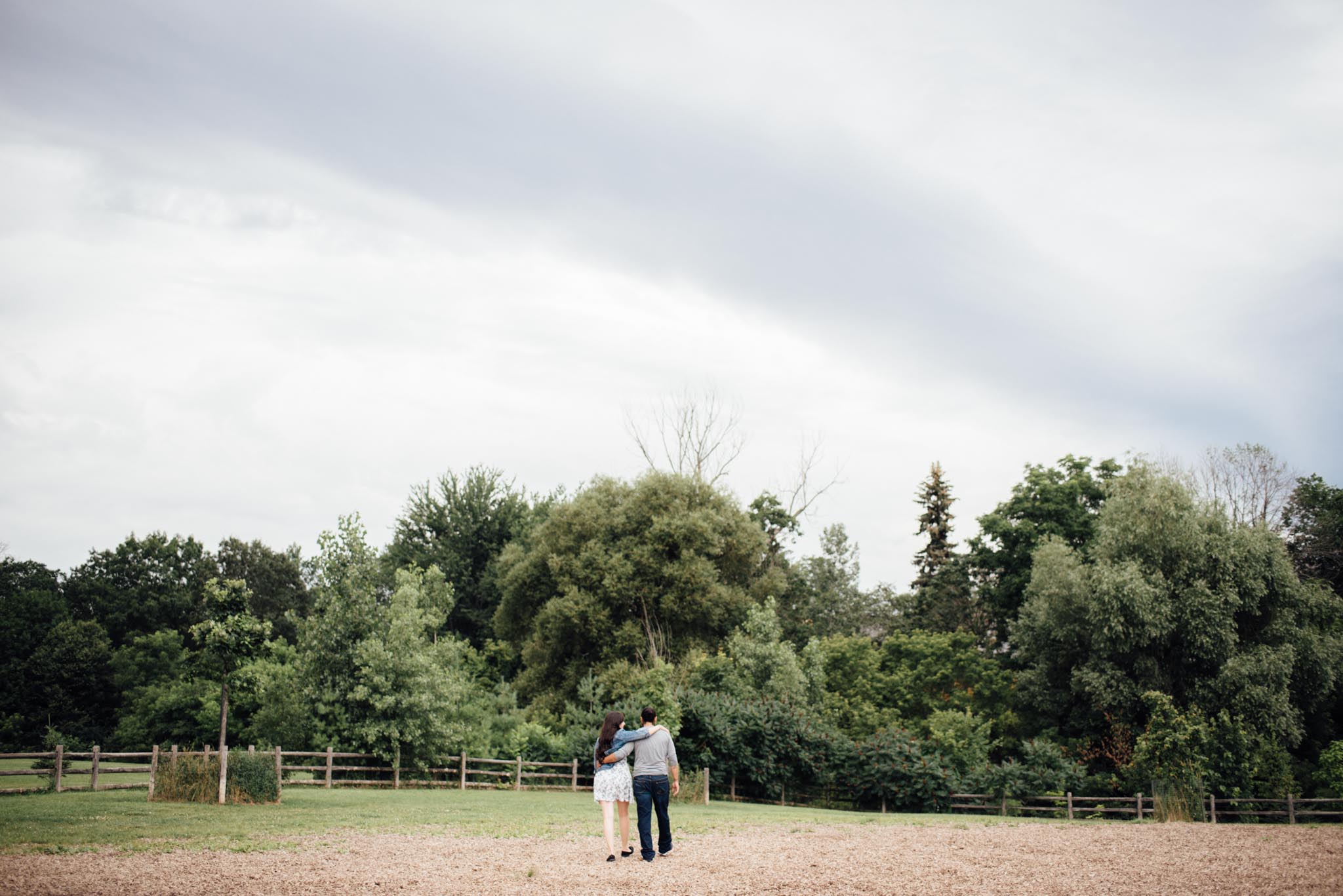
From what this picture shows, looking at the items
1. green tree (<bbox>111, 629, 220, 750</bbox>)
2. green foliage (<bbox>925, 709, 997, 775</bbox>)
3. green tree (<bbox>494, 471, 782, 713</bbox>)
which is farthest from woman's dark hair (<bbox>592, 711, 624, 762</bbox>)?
green tree (<bbox>111, 629, 220, 750</bbox>)

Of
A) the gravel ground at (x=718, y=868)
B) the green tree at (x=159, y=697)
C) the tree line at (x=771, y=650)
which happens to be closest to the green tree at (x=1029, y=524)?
the tree line at (x=771, y=650)

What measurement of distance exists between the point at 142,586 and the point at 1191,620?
55.4m

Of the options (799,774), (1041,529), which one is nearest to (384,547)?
(799,774)

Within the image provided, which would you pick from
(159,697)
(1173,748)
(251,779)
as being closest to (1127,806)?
(1173,748)

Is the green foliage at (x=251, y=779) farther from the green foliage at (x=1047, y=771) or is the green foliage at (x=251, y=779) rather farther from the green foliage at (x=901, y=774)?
the green foliage at (x=1047, y=771)

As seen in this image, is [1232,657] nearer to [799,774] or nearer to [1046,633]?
[1046,633]

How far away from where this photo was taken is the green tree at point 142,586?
55938 millimetres

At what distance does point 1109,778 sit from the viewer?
1182 inches

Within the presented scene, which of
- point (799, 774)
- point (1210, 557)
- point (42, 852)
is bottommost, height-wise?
point (799, 774)

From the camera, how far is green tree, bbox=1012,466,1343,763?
31.3 metres

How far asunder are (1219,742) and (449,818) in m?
25.1

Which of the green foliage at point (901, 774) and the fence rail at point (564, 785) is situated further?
the green foliage at point (901, 774)

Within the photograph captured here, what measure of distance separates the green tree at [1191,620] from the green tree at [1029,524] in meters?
6.70

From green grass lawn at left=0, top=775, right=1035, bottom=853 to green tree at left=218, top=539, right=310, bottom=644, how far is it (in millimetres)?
41886
